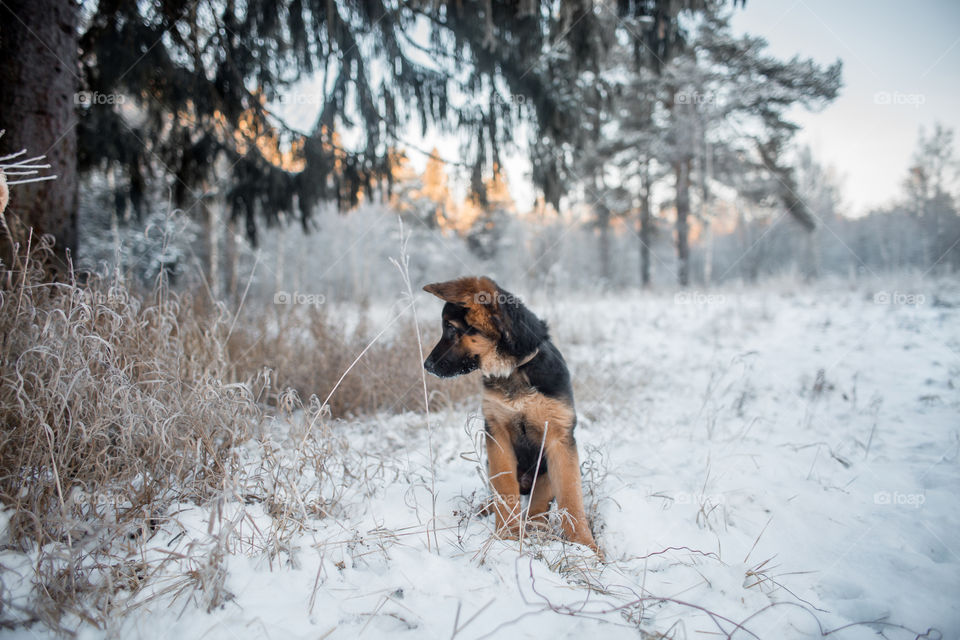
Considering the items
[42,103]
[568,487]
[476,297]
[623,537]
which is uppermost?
[42,103]

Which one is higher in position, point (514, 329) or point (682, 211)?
point (682, 211)

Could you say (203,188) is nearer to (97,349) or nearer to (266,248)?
(97,349)

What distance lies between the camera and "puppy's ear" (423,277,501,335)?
2.36 metres

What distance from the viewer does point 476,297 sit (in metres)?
2.45

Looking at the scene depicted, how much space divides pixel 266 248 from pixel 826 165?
44.2 metres

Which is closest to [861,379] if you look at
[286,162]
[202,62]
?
[286,162]

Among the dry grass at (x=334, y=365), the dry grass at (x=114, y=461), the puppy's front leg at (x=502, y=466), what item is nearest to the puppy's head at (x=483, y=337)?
the puppy's front leg at (x=502, y=466)

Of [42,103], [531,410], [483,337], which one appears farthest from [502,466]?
[42,103]

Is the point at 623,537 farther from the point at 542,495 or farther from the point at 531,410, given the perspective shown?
the point at 531,410

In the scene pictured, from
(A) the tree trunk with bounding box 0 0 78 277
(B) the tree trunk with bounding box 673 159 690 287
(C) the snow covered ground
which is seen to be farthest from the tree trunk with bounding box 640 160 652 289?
(A) the tree trunk with bounding box 0 0 78 277

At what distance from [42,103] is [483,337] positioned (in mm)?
4481

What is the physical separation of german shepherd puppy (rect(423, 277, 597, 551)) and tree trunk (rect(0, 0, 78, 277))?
3.45 meters

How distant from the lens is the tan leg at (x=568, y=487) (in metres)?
2.32

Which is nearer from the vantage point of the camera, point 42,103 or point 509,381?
point 509,381
